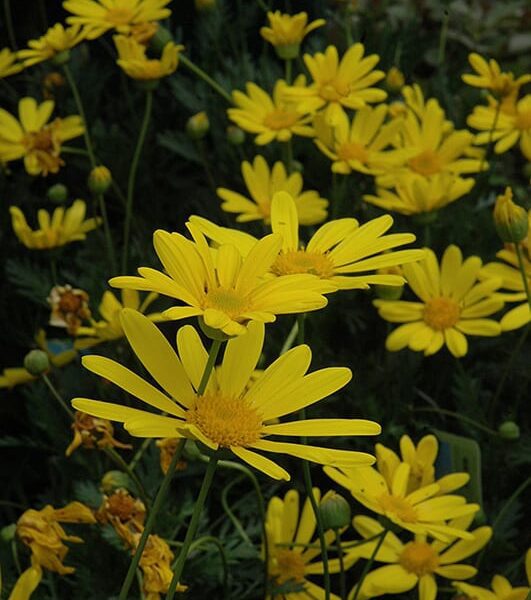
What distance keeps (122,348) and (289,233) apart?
0.47 m

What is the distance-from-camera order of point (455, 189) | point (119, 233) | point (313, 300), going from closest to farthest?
1. point (313, 300)
2. point (455, 189)
3. point (119, 233)

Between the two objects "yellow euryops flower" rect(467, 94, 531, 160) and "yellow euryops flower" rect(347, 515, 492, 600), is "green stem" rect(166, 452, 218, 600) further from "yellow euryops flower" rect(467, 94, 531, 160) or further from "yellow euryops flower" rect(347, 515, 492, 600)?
"yellow euryops flower" rect(467, 94, 531, 160)

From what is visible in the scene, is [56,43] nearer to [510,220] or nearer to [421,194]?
[421,194]

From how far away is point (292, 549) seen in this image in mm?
1030

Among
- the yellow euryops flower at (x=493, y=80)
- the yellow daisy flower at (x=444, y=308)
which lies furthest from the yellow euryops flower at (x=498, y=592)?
the yellow euryops flower at (x=493, y=80)

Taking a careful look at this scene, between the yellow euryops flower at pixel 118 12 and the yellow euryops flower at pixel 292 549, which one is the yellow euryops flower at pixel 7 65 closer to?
the yellow euryops flower at pixel 118 12

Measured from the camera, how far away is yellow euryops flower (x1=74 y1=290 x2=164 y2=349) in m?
1.19

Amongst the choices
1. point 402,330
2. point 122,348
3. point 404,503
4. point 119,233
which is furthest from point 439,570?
point 119,233

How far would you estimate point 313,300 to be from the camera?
635 mm

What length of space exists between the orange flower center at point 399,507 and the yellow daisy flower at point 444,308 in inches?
10.0

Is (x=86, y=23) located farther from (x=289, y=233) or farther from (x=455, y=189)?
(x=289, y=233)

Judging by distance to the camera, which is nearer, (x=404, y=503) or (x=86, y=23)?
(x=404, y=503)

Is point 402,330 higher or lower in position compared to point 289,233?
lower

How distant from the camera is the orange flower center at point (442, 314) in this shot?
1.20m
